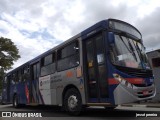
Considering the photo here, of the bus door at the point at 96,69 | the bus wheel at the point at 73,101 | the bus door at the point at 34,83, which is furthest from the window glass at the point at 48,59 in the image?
the bus door at the point at 96,69

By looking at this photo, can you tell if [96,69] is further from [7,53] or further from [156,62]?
[7,53]

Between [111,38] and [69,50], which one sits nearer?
[111,38]

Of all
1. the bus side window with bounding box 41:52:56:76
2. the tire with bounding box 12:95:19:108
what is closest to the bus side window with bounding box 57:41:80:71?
the bus side window with bounding box 41:52:56:76

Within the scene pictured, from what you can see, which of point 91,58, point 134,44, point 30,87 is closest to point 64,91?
point 91,58

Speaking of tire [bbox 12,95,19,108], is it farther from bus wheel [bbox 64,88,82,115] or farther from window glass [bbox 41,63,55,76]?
bus wheel [bbox 64,88,82,115]

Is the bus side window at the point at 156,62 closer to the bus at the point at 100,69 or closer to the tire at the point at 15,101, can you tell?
the tire at the point at 15,101

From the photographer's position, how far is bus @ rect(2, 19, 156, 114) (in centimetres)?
845

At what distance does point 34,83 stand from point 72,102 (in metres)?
4.78

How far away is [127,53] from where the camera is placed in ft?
29.3

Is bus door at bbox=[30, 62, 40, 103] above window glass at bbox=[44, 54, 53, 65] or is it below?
below

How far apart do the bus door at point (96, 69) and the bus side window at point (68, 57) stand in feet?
1.97

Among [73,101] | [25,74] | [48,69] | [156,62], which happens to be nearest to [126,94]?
[73,101]

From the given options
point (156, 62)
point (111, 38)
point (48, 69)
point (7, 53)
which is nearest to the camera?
point (111, 38)

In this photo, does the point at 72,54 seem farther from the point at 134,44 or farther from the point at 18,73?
the point at 18,73
